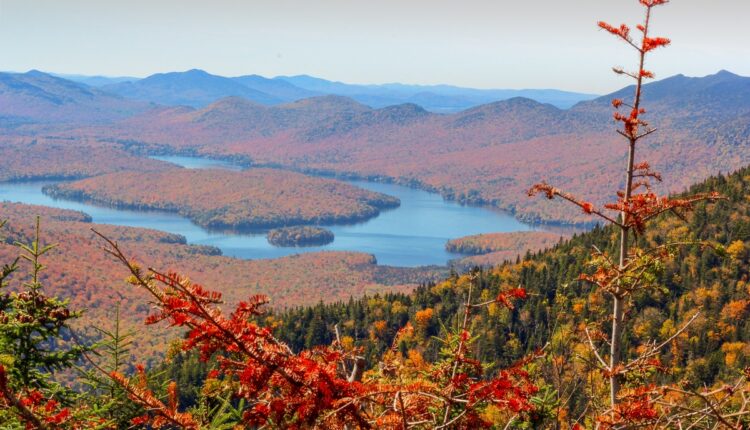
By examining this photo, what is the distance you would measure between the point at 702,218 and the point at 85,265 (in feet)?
350

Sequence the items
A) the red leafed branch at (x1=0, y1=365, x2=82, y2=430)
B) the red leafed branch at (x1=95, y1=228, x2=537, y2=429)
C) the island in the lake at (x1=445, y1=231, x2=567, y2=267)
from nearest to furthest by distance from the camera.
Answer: the red leafed branch at (x1=0, y1=365, x2=82, y2=430)
the red leafed branch at (x1=95, y1=228, x2=537, y2=429)
the island in the lake at (x1=445, y1=231, x2=567, y2=267)

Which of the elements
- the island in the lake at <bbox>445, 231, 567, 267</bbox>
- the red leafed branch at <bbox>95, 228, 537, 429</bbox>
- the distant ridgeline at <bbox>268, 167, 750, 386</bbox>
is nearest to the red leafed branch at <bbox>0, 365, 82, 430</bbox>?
the red leafed branch at <bbox>95, 228, 537, 429</bbox>

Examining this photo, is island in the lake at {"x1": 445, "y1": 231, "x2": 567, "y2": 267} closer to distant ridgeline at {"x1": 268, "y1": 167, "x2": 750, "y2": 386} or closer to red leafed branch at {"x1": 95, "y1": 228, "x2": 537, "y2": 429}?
distant ridgeline at {"x1": 268, "y1": 167, "x2": 750, "y2": 386}

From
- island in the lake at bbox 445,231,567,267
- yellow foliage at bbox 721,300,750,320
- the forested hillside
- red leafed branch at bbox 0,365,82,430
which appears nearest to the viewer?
red leafed branch at bbox 0,365,82,430

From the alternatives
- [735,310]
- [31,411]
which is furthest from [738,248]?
[31,411]

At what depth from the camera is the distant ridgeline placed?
48.7 meters

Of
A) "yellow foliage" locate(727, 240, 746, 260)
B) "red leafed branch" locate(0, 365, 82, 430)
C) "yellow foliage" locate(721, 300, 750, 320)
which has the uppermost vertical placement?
"red leafed branch" locate(0, 365, 82, 430)

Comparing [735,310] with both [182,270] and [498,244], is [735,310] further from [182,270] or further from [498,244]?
[498,244]

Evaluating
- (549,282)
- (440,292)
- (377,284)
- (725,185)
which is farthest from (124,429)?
(377,284)

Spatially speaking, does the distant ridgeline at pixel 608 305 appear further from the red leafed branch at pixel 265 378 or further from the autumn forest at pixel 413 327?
the red leafed branch at pixel 265 378

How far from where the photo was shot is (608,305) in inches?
1763

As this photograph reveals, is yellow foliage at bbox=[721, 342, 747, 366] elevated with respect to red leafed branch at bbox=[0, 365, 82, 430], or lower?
lower

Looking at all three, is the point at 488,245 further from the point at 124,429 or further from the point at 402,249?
the point at 124,429

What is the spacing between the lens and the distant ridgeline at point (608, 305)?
48.7 meters
